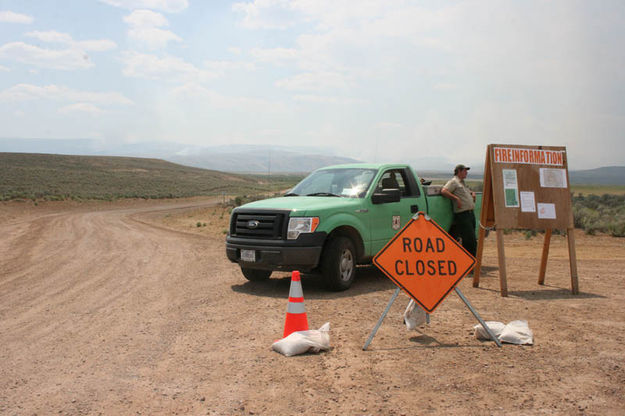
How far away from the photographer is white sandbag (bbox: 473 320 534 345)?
231 inches

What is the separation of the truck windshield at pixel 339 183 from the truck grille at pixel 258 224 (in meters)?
1.26

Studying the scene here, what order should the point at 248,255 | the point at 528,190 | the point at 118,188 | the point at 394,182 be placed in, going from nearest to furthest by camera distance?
the point at 248,255, the point at 528,190, the point at 394,182, the point at 118,188

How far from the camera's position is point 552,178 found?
9.02 m

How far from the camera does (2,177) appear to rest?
6438 cm

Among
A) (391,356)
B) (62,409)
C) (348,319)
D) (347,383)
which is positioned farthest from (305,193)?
(62,409)

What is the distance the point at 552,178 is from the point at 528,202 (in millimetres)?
622

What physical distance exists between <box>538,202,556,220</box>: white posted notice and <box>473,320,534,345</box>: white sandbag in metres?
3.15

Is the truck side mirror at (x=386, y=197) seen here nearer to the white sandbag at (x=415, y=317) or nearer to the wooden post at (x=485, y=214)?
the wooden post at (x=485, y=214)

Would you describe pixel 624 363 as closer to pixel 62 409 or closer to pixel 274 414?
pixel 274 414

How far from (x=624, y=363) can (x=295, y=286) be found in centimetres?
325

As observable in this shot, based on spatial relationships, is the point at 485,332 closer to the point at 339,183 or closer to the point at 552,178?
the point at 552,178

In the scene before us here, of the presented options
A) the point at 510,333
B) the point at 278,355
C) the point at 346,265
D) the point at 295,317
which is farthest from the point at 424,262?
the point at 346,265

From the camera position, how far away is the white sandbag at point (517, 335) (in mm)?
5859

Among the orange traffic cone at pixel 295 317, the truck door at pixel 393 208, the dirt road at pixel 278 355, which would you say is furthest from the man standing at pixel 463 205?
the orange traffic cone at pixel 295 317
